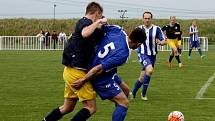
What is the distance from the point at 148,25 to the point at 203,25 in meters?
68.8

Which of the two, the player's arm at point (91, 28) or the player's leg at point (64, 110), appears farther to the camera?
the player's leg at point (64, 110)

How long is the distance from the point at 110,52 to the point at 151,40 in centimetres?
611

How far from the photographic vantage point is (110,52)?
8078 millimetres

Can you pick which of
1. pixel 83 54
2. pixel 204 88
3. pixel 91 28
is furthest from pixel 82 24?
pixel 204 88

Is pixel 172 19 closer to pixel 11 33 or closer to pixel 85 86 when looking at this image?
pixel 85 86

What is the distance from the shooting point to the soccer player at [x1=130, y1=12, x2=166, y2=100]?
13.6m

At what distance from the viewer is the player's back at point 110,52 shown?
802cm

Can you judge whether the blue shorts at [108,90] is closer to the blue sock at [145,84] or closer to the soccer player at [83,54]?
the soccer player at [83,54]

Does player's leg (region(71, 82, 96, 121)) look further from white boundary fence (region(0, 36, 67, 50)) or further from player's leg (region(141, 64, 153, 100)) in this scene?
white boundary fence (region(0, 36, 67, 50))

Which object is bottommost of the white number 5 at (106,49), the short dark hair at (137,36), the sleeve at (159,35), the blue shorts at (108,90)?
the blue shorts at (108,90)

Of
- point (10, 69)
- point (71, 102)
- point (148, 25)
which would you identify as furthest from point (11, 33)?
point (71, 102)

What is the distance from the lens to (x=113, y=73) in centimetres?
838

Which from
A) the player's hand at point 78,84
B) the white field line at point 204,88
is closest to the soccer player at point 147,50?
the white field line at point 204,88

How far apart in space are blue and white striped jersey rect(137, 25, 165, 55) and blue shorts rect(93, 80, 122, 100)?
5.54 metres
